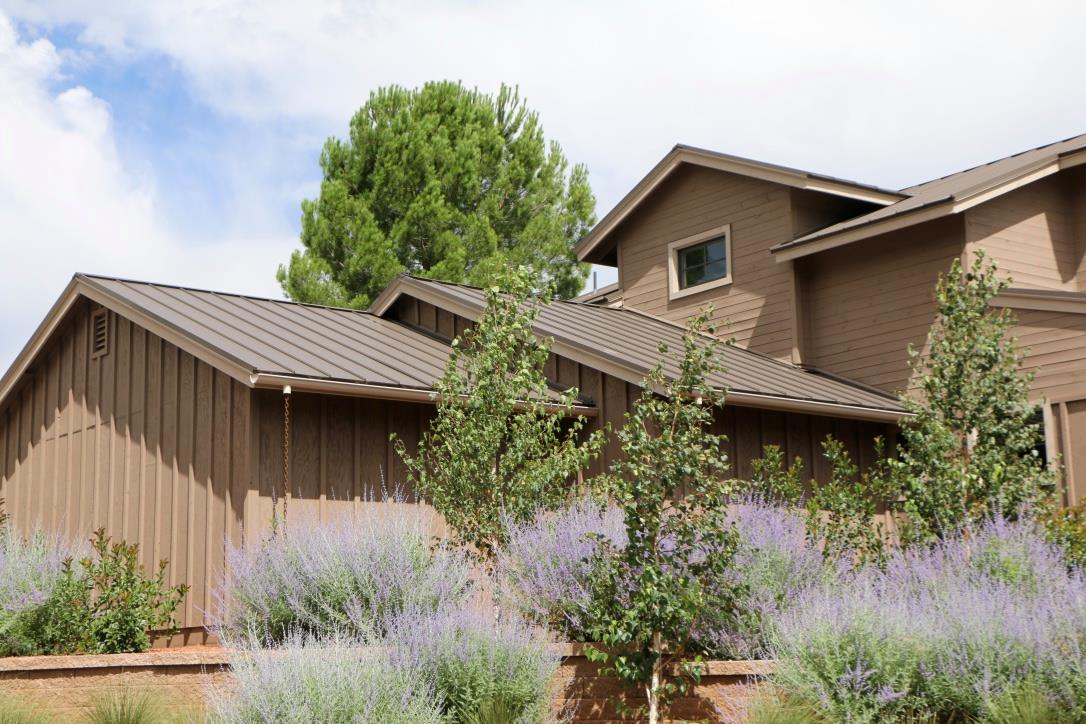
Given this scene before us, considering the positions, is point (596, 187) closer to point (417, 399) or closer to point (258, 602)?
point (417, 399)

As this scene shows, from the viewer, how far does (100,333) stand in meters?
14.6

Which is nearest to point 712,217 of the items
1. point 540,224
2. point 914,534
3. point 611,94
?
point 611,94

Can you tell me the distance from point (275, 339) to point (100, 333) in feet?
9.26

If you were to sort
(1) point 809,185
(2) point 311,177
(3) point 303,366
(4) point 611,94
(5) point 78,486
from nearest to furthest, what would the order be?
(3) point 303,366 → (5) point 78,486 → (1) point 809,185 → (4) point 611,94 → (2) point 311,177

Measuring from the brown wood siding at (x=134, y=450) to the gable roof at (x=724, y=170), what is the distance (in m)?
8.17

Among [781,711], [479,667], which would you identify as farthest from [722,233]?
[781,711]

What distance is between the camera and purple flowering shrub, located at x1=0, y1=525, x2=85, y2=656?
9.64 metres

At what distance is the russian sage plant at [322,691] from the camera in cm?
686

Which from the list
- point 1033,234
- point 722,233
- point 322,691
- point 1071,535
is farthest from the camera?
point 722,233

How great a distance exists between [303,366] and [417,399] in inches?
47.3

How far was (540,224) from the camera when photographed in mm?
31016

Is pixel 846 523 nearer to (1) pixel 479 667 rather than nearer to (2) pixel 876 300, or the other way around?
(1) pixel 479 667

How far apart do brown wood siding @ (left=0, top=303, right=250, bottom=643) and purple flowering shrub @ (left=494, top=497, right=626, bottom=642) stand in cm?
379

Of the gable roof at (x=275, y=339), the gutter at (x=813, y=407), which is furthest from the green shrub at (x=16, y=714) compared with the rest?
the gutter at (x=813, y=407)
